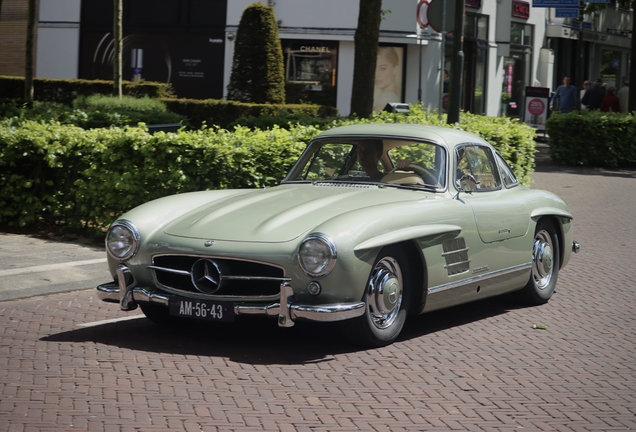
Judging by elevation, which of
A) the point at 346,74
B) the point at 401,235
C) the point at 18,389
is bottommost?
the point at 18,389

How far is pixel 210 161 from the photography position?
10.5 m

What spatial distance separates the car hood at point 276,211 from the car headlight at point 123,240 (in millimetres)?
225

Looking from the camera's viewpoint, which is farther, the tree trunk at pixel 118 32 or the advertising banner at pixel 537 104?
the advertising banner at pixel 537 104

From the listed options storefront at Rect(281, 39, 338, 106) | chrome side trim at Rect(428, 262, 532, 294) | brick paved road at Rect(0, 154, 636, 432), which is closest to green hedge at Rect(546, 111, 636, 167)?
storefront at Rect(281, 39, 338, 106)

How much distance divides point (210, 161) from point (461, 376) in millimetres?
5114

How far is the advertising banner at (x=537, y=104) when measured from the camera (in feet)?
105

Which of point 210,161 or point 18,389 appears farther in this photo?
point 210,161

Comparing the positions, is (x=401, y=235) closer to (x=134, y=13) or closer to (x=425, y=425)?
(x=425, y=425)

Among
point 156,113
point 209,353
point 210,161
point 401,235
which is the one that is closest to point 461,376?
point 401,235

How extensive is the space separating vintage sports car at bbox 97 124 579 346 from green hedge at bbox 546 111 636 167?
1495 cm

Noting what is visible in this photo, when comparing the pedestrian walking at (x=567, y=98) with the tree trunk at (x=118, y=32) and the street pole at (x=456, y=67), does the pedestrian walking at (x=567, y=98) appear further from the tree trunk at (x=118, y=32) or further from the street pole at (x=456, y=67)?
the tree trunk at (x=118, y=32)

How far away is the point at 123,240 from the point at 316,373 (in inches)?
68.7

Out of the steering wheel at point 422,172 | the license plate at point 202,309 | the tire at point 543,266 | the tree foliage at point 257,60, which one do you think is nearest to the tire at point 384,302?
the license plate at point 202,309

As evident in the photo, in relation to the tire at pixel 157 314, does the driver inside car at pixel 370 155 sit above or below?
above
